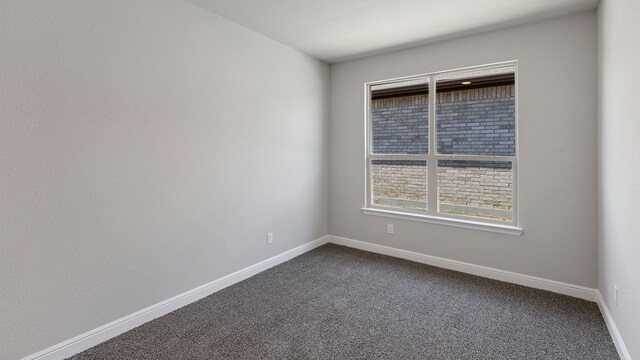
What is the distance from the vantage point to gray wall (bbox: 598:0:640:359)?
170 cm

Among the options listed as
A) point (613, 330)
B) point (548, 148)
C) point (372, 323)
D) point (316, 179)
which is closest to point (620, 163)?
point (548, 148)

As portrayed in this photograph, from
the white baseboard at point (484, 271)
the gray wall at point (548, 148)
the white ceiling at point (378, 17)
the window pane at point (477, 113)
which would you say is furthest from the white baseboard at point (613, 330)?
the white ceiling at point (378, 17)

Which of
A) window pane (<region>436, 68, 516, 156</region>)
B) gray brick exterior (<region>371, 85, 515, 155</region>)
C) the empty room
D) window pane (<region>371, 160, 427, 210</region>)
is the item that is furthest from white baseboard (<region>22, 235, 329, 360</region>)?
window pane (<region>436, 68, 516, 156</region>)

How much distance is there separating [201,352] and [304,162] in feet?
7.87

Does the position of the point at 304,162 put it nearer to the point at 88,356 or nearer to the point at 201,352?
the point at 201,352

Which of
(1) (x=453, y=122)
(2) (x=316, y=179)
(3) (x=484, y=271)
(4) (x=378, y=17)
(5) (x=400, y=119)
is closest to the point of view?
(4) (x=378, y=17)

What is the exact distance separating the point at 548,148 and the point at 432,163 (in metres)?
1.10

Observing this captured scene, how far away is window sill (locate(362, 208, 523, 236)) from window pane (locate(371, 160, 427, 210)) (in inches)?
5.3

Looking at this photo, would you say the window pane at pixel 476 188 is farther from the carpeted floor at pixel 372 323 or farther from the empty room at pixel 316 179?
the carpeted floor at pixel 372 323

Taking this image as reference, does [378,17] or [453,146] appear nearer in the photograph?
[378,17]

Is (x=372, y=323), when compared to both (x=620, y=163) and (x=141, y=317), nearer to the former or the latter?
(x=141, y=317)

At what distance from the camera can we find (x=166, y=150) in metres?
2.47

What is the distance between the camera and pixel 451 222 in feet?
11.2

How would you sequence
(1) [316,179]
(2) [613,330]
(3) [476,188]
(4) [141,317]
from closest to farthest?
1. (2) [613,330]
2. (4) [141,317]
3. (3) [476,188]
4. (1) [316,179]
